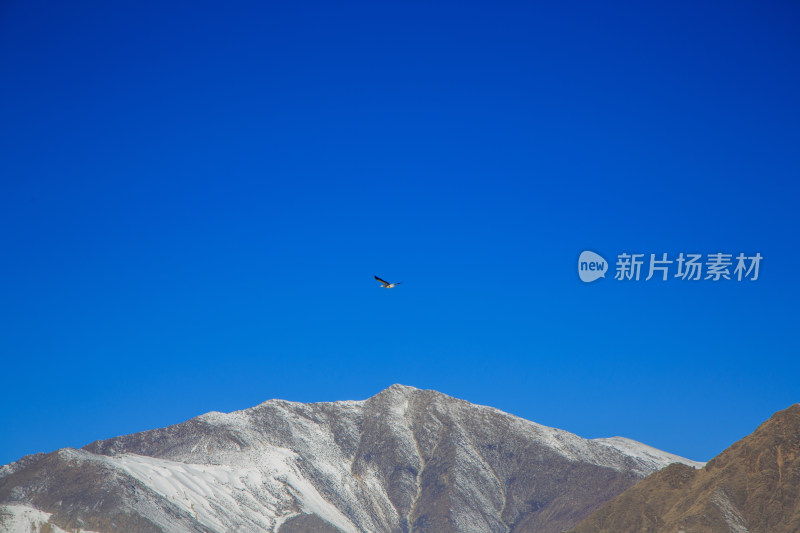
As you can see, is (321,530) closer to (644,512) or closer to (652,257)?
(644,512)

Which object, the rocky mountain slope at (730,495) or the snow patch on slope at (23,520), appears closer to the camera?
the rocky mountain slope at (730,495)

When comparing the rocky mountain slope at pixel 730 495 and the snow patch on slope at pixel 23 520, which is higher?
the rocky mountain slope at pixel 730 495

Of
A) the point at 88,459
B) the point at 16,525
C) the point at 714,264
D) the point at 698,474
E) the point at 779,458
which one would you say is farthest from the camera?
the point at 88,459

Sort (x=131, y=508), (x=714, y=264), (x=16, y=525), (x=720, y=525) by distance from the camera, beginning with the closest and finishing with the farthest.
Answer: (x=714, y=264) < (x=720, y=525) < (x=16, y=525) < (x=131, y=508)

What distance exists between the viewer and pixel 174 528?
172500 mm

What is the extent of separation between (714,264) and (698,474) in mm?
77799

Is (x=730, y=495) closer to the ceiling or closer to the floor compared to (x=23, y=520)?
closer to the ceiling

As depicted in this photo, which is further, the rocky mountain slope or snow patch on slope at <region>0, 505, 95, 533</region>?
snow patch on slope at <region>0, 505, 95, 533</region>

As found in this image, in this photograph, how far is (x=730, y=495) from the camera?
13912cm

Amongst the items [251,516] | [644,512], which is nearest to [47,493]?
[251,516]

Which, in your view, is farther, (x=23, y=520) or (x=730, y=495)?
(x=23, y=520)

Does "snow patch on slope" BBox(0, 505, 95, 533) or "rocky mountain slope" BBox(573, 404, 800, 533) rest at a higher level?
"rocky mountain slope" BBox(573, 404, 800, 533)

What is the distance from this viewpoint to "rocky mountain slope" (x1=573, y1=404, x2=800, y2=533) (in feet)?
439

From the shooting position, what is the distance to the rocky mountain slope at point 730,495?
439ft
